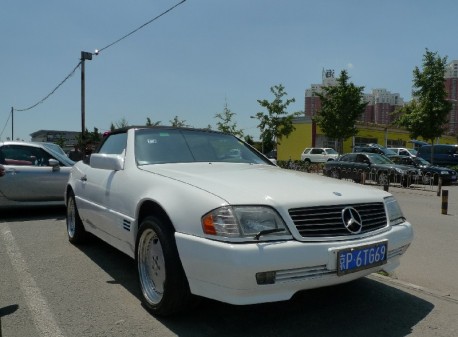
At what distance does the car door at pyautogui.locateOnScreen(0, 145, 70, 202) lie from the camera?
8148 mm

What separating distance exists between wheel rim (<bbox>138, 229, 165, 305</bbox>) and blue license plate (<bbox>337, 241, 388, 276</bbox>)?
1332 mm

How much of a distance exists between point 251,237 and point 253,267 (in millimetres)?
202

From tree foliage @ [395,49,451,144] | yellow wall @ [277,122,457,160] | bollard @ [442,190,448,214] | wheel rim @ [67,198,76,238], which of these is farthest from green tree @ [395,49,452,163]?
wheel rim @ [67,198,76,238]

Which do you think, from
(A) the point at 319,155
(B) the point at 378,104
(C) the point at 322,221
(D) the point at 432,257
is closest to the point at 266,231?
(C) the point at 322,221

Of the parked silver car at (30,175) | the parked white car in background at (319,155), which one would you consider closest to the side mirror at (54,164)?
the parked silver car at (30,175)

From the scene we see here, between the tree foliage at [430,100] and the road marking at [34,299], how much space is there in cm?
2361

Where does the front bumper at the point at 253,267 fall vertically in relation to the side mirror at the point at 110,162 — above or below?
below

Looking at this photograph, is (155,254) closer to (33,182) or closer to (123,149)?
(123,149)

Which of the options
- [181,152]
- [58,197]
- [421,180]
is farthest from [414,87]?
[181,152]

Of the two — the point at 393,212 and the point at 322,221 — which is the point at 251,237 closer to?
the point at 322,221

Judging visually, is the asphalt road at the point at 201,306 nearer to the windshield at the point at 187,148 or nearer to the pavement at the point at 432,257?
the pavement at the point at 432,257

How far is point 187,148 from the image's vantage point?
449 centimetres

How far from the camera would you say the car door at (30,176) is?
8148 millimetres

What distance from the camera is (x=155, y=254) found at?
3479 millimetres
